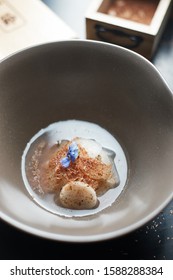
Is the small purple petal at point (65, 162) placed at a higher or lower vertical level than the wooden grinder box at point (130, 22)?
lower

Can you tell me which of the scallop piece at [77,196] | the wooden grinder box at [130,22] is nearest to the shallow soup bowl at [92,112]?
the scallop piece at [77,196]

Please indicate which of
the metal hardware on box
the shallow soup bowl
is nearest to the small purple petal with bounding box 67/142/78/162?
the shallow soup bowl

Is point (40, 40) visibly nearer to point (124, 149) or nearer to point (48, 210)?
point (124, 149)

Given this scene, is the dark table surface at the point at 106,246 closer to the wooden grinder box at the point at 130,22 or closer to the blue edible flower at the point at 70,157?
the blue edible flower at the point at 70,157

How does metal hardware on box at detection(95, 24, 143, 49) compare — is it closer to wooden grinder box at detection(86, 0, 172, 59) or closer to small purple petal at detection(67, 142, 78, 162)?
wooden grinder box at detection(86, 0, 172, 59)

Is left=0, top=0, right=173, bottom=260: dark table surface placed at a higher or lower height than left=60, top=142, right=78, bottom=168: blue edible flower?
lower

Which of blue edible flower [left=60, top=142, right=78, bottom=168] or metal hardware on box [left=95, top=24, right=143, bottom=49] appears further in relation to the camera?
metal hardware on box [left=95, top=24, right=143, bottom=49]

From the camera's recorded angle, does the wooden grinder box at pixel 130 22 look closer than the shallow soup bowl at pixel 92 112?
No
